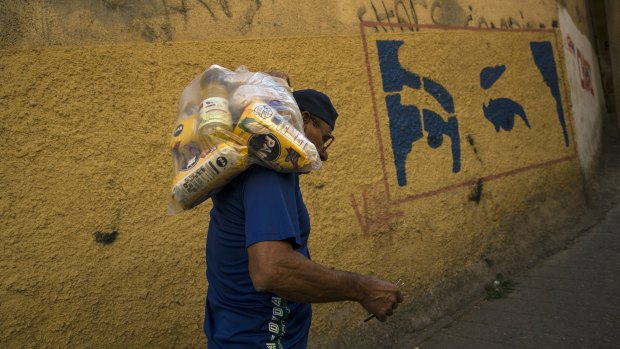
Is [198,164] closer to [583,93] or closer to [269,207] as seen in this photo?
[269,207]

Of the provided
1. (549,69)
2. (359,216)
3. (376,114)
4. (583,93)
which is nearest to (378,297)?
(359,216)

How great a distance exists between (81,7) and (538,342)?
326 centimetres

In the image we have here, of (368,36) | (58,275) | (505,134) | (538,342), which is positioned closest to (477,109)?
(505,134)

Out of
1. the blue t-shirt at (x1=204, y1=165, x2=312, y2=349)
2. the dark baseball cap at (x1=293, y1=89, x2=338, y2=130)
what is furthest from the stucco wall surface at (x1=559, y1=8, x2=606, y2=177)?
the blue t-shirt at (x1=204, y1=165, x2=312, y2=349)

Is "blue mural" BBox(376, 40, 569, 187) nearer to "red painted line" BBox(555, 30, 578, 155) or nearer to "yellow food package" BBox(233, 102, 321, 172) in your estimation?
"red painted line" BBox(555, 30, 578, 155)

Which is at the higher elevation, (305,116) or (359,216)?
(305,116)

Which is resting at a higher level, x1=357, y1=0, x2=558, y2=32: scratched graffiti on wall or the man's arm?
x1=357, y1=0, x2=558, y2=32: scratched graffiti on wall

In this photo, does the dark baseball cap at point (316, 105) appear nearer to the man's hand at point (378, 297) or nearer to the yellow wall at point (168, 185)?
the man's hand at point (378, 297)

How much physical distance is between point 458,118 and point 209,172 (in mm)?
3388

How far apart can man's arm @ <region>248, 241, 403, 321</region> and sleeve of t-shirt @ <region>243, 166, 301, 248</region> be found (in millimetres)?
28

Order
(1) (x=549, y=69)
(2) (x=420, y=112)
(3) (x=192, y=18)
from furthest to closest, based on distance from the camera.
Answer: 1. (1) (x=549, y=69)
2. (2) (x=420, y=112)
3. (3) (x=192, y=18)

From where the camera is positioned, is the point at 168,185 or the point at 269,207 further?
the point at 168,185

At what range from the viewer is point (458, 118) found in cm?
469

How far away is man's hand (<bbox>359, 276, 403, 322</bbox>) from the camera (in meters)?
1.85
